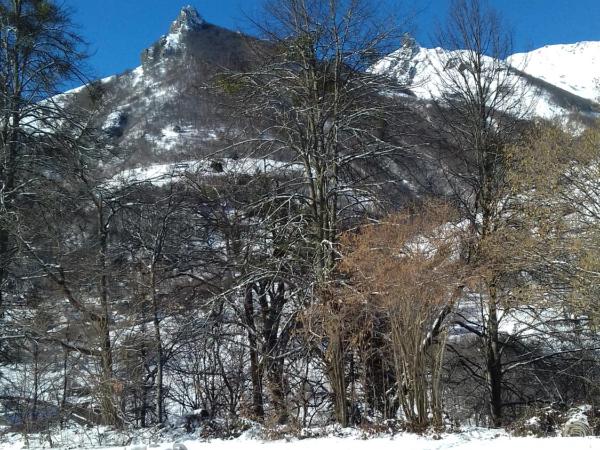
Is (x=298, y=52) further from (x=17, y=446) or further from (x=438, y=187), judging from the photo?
(x=17, y=446)

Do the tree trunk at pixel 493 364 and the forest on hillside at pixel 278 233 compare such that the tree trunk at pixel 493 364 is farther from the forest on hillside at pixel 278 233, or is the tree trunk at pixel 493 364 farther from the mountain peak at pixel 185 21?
the mountain peak at pixel 185 21

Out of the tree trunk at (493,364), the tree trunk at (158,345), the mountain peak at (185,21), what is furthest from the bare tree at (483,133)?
the mountain peak at (185,21)

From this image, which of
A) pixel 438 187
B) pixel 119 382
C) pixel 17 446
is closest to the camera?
pixel 17 446

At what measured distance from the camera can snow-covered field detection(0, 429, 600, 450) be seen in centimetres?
606

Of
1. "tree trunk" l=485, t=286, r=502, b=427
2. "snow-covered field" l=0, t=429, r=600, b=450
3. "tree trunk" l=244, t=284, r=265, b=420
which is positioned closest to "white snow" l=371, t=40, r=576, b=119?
"tree trunk" l=485, t=286, r=502, b=427

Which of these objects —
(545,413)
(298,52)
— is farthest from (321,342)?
(298,52)

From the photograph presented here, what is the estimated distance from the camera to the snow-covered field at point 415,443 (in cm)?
606

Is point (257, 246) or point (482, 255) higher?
Result: point (257, 246)

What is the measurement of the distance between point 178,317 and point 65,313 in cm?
237

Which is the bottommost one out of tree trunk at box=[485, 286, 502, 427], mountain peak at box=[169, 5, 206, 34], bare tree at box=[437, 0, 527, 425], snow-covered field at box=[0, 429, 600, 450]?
snow-covered field at box=[0, 429, 600, 450]

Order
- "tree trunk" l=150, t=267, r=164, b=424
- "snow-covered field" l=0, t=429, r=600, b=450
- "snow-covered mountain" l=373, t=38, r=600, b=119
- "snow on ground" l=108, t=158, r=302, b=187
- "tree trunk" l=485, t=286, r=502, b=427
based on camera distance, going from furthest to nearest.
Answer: "snow on ground" l=108, t=158, r=302, b=187 < "tree trunk" l=485, t=286, r=502, b=427 < "tree trunk" l=150, t=267, r=164, b=424 < "snow-covered mountain" l=373, t=38, r=600, b=119 < "snow-covered field" l=0, t=429, r=600, b=450

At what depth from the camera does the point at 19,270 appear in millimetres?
12492

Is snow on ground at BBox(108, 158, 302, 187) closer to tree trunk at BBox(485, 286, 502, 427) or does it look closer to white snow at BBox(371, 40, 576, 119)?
white snow at BBox(371, 40, 576, 119)

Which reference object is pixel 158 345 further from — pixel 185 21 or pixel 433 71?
pixel 185 21
